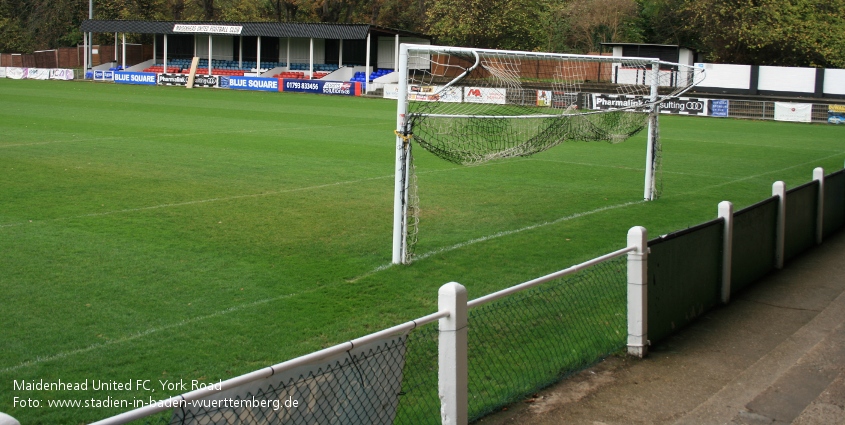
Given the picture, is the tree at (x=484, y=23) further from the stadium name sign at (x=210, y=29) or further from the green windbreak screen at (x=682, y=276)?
the green windbreak screen at (x=682, y=276)

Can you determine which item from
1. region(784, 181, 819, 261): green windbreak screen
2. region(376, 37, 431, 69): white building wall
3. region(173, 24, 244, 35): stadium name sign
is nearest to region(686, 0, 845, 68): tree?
region(376, 37, 431, 69): white building wall

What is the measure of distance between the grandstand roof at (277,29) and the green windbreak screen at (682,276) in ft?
144

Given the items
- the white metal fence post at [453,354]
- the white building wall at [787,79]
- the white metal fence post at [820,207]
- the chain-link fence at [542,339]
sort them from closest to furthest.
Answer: the white metal fence post at [453,354]
the chain-link fence at [542,339]
the white metal fence post at [820,207]
the white building wall at [787,79]

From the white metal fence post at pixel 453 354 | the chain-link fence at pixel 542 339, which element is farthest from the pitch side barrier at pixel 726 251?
the white metal fence post at pixel 453 354

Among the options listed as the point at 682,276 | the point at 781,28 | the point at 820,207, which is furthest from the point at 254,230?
the point at 781,28

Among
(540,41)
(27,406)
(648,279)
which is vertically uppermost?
(540,41)

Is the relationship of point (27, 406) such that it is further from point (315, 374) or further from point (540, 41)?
point (540, 41)

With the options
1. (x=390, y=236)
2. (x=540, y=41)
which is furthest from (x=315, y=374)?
(x=540, y=41)

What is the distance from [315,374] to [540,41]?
2265 inches

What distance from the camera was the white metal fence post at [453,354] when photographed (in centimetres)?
523

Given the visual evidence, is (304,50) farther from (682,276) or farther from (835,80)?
(682,276)

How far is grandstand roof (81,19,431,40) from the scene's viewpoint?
169 ft

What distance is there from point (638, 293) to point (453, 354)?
2.46m

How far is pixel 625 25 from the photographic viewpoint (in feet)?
197
